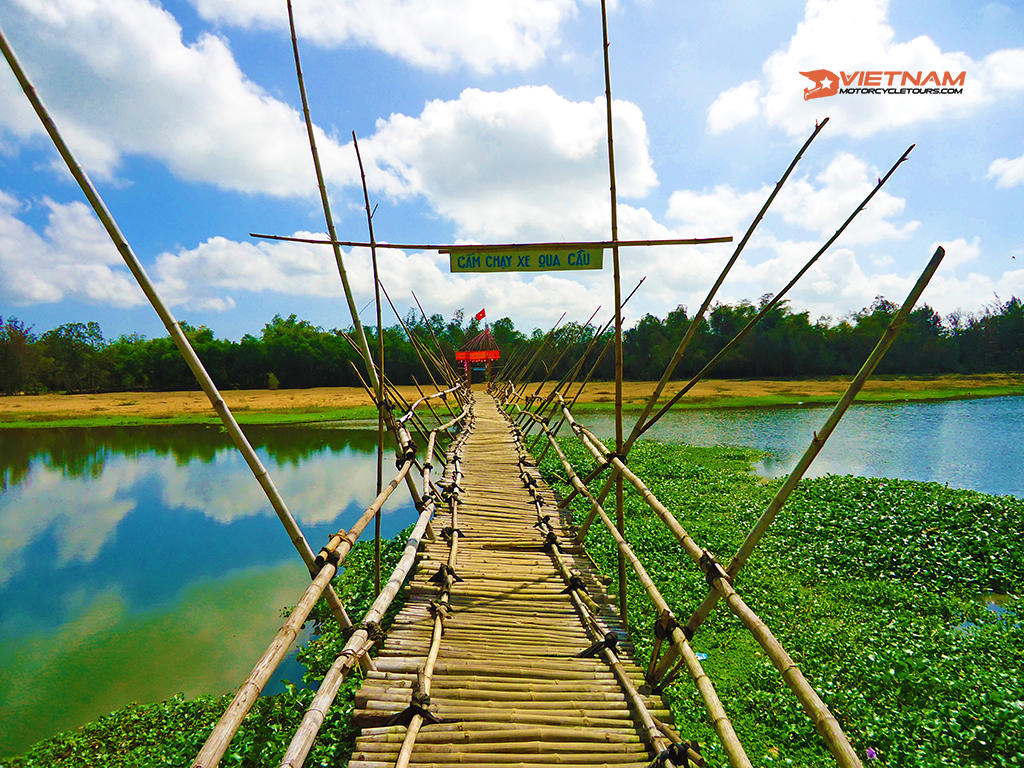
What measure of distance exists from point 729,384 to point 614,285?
121 feet

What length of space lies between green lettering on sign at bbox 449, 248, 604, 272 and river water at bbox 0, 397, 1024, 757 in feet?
15.6

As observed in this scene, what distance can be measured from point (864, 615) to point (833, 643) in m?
0.89

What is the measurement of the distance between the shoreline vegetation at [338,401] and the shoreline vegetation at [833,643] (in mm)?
17192

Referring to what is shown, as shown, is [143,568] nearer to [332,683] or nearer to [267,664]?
[332,683]

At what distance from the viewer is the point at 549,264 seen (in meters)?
3.55

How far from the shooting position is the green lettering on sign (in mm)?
3535

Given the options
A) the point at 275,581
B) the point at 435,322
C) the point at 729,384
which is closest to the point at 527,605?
the point at 275,581

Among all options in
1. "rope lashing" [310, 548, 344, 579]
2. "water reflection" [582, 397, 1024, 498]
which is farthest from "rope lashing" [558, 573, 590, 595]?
"water reflection" [582, 397, 1024, 498]

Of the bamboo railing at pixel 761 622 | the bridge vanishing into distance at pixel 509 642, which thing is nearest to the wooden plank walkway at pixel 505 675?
the bridge vanishing into distance at pixel 509 642

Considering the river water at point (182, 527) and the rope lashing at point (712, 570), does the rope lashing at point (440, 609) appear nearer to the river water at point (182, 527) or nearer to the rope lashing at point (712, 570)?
the rope lashing at point (712, 570)

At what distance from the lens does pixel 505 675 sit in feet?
8.52

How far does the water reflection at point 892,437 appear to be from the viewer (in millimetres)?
11383

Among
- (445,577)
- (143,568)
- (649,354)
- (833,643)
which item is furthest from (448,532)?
(649,354)

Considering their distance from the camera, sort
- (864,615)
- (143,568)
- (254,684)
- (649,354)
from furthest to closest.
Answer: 1. (649,354)
2. (143,568)
3. (864,615)
4. (254,684)
